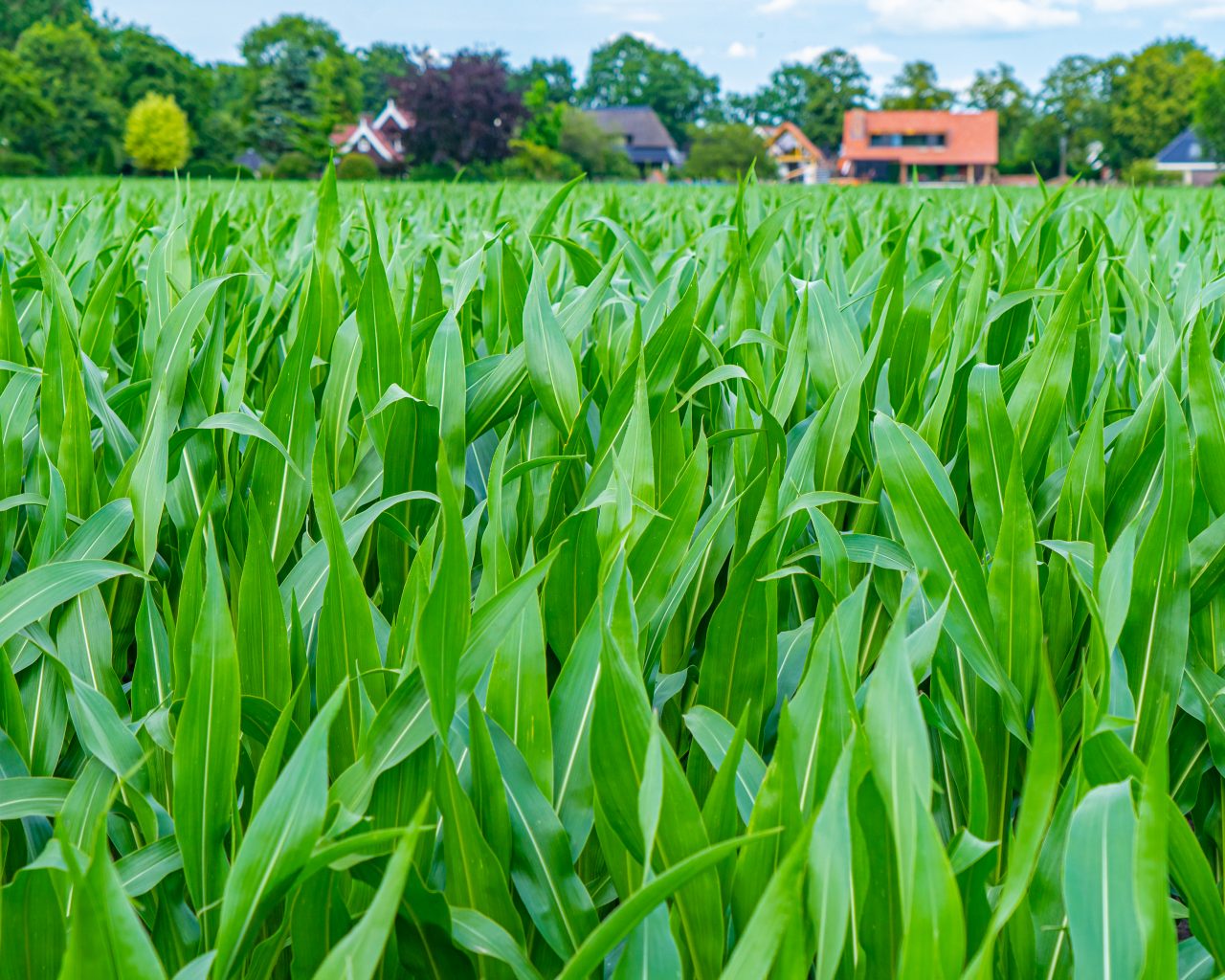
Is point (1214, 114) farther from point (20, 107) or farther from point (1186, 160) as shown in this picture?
point (20, 107)

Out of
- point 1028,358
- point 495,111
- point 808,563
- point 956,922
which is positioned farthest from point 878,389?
point 495,111

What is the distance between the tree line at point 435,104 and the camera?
1410 inches

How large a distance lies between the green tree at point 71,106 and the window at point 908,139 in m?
42.4

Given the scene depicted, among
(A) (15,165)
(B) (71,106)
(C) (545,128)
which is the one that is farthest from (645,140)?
(A) (15,165)

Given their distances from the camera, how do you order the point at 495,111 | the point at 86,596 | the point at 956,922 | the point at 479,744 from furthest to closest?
the point at 495,111 → the point at 86,596 → the point at 479,744 → the point at 956,922

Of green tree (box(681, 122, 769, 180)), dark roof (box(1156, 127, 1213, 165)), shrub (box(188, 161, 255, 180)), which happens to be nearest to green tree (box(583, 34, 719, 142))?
green tree (box(681, 122, 769, 180))

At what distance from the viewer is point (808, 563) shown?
0.89 m

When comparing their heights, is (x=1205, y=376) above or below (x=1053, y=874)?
above

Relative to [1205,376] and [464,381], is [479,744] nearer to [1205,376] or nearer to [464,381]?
[464,381]

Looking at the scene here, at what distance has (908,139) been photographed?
59406 millimetres

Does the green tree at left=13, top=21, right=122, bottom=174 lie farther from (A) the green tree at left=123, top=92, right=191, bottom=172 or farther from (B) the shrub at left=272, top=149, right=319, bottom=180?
(B) the shrub at left=272, top=149, right=319, bottom=180

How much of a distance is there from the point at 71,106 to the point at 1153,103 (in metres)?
52.9

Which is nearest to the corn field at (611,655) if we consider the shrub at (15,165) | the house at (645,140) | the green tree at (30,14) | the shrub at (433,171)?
the shrub at (433,171)

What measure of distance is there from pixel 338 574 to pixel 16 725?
272mm
